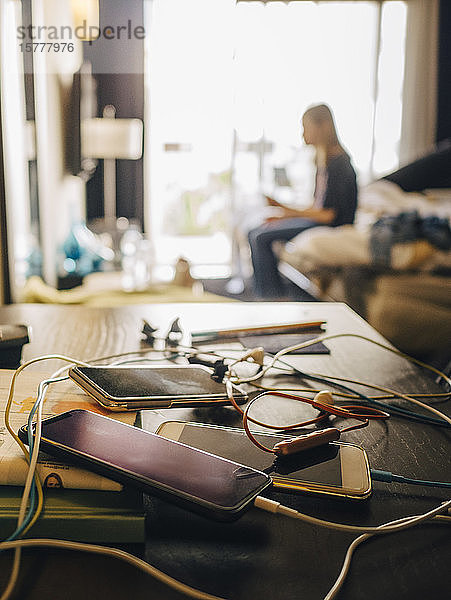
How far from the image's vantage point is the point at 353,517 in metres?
0.41

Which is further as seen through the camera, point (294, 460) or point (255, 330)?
point (255, 330)

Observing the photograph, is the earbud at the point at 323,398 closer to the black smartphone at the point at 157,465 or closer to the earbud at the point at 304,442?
the earbud at the point at 304,442

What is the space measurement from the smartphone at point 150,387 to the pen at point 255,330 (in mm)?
228

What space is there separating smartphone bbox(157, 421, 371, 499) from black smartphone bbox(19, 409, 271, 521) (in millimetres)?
43

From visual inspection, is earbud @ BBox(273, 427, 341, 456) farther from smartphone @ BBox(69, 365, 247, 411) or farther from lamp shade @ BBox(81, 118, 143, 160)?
lamp shade @ BBox(81, 118, 143, 160)

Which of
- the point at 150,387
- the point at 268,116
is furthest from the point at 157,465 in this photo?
the point at 268,116

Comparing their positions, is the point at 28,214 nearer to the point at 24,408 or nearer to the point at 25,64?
the point at 25,64

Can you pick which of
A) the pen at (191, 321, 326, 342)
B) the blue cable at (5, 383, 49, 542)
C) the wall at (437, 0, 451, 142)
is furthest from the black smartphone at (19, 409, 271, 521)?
the wall at (437, 0, 451, 142)

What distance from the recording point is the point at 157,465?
405mm

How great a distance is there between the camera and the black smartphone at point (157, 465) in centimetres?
37

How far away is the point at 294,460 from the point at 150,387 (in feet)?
0.58

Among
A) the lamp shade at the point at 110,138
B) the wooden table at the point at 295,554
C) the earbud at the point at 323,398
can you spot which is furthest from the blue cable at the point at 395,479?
the lamp shade at the point at 110,138

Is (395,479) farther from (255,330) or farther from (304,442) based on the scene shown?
(255,330)

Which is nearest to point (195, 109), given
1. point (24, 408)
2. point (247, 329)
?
point (247, 329)
